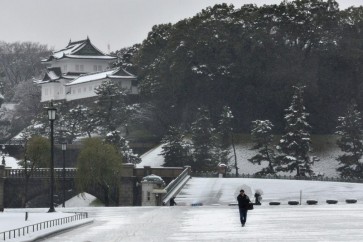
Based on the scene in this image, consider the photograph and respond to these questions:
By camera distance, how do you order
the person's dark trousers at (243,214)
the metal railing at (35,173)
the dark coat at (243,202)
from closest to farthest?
the dark coat at (243,202), the person's dark trousers at (243,214), the metal railing at (35,173)

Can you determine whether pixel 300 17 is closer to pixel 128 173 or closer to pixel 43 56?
pixel 128 173

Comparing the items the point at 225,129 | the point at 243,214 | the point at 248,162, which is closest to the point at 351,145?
the point at 248,162

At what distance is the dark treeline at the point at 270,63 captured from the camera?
99812 mm

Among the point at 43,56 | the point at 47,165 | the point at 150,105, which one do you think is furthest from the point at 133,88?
the point at 43,56

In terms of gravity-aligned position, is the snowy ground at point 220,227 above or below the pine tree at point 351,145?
below

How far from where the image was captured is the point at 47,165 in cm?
8362

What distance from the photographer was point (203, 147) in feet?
292

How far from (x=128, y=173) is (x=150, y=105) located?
30.9 meters

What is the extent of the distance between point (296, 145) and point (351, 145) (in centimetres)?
706

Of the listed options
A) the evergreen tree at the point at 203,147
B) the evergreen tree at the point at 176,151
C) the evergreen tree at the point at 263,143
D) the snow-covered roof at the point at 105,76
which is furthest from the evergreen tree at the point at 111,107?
the evergreen tree at the point at 263,143

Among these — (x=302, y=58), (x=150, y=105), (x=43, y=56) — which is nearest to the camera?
(x=302, y=58)

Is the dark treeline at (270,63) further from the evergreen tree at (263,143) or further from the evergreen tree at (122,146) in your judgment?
the evergreen tree at (122,146)

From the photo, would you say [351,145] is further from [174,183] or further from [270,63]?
[174,183]

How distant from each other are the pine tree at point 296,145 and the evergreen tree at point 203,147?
6.96 metres
